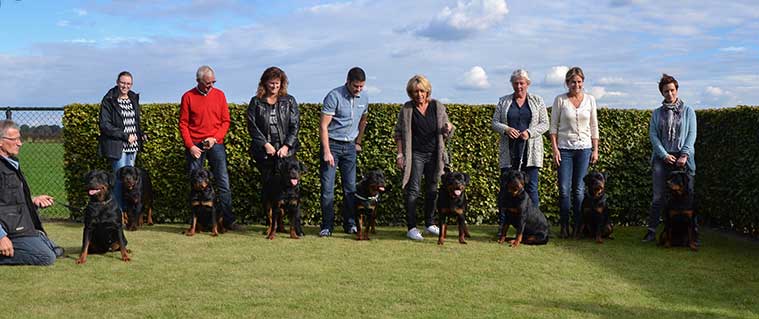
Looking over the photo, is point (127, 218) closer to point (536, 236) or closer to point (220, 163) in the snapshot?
point (220, 163)

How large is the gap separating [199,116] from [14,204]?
7.71ft

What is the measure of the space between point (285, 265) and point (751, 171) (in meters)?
5.45

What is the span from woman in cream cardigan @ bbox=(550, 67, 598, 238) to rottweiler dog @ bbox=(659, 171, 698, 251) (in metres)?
0.87

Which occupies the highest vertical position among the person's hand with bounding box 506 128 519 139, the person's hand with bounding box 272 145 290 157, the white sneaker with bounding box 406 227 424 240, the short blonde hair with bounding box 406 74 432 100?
the short blonde hair with bounding box 406 74 432 100

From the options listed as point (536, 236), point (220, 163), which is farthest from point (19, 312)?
point (536, 236)

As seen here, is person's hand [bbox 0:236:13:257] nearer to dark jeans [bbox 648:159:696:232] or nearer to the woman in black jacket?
the woman in black jacket

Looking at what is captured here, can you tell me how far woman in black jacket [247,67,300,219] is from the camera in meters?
7.02

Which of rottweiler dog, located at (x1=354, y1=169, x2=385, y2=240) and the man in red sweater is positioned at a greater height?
the man in red sweater

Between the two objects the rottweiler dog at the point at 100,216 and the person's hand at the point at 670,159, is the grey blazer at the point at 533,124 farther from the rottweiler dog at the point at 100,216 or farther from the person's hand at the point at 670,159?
the rottweiler dog at the point at 100,216

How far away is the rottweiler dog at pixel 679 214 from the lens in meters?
6.46

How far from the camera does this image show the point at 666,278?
17.3ft

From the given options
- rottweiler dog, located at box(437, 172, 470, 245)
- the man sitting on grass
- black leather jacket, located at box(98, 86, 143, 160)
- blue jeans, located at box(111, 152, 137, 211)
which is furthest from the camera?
blue jeans, located at box(111, 152, 137, 211)

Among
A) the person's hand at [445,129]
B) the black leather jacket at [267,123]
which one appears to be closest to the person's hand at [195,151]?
the black leather jacket at [267,123]

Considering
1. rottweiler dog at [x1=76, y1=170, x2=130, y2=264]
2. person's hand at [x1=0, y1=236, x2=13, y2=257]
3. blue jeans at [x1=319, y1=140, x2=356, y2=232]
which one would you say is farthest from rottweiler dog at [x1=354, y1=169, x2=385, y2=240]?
person's hand at [x1=0, y1=236, x2=13, y2=257]
